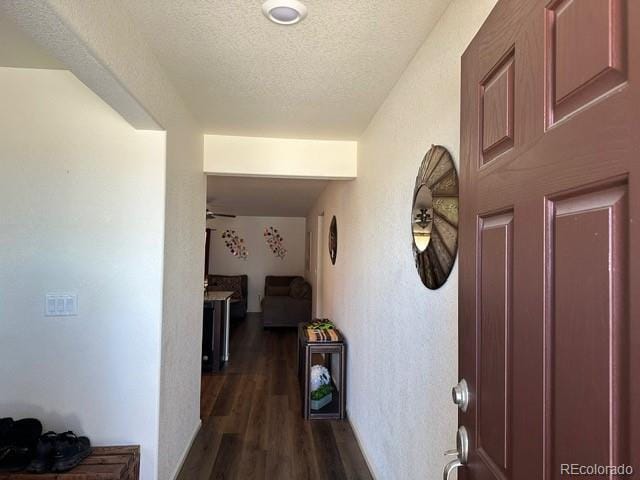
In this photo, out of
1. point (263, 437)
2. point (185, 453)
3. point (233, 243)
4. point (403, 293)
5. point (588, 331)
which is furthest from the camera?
point (233, 243)

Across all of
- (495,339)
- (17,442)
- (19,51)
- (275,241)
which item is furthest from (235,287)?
(495,339)

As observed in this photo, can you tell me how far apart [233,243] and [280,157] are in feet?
20.2

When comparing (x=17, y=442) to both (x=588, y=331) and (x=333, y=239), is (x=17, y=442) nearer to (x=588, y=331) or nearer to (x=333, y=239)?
(x=588, y=331)

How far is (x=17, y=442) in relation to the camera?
5.75 feet

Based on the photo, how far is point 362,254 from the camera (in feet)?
9.33

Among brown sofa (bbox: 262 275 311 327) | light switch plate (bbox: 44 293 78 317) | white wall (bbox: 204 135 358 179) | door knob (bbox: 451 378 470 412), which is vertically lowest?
brown sofa (bbox: 262 275 311 327)

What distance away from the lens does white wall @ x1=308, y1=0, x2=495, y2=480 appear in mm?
1372

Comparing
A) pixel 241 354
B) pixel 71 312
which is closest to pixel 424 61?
pixel 71 312

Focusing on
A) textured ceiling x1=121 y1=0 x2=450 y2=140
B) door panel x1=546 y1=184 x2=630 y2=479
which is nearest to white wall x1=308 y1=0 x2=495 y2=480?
textured ceiling x1=121 y1=0 x2=450 y2=140

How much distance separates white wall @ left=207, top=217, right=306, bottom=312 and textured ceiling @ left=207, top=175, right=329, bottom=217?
24.4 inches

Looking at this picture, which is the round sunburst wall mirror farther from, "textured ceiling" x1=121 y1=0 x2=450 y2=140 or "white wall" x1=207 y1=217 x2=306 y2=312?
"white wall" x1=207 y1=217 x2=306 y2=312

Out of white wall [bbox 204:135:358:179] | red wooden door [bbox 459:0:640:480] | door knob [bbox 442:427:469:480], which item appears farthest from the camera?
white wall [bbox 204:135:358:179]

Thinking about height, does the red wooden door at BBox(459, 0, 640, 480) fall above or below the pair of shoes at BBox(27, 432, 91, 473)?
above

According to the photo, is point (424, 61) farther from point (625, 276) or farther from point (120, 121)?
point (120, 121)
